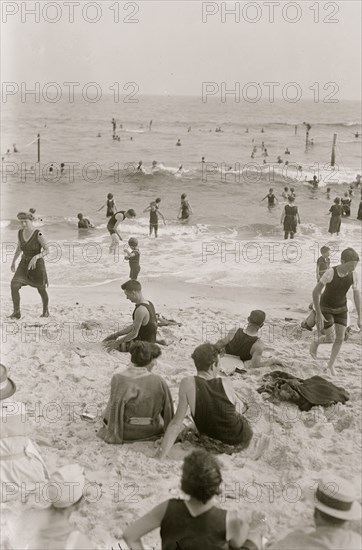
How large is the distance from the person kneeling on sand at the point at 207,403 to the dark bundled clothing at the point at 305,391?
108 cm

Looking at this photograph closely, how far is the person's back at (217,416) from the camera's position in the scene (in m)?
4.32

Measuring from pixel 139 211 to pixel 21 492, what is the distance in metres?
22.3

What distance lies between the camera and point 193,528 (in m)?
2.64

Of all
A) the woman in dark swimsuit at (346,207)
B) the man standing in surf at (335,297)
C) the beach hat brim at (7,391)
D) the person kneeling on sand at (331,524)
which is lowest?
the person kneeling on sand at (331,524)

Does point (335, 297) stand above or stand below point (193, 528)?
above

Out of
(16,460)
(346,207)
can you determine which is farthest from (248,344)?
(346,207)

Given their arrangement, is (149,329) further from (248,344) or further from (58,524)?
(58,524)

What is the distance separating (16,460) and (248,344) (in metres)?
2.97

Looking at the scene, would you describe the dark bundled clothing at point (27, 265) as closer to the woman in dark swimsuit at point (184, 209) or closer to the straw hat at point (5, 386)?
the straw hat at point (5, 386)

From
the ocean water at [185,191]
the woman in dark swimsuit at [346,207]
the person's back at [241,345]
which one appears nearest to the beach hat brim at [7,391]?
the person's back at [241,345]

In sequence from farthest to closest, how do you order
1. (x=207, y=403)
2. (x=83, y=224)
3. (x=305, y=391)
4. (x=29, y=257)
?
(x=83, y=224)
(x=29, y=257)
(x=305, y=391)
(x=207, y=403)

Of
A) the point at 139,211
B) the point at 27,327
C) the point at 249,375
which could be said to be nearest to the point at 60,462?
the point at 249,375

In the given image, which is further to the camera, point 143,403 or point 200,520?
point 143,403

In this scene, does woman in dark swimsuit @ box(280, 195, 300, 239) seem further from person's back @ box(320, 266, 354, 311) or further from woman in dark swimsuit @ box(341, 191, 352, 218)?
person's back @ box(320, 266, 354, 311)
